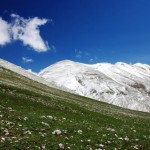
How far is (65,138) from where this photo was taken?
2488 cm

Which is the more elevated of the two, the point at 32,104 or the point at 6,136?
the point at 32,104

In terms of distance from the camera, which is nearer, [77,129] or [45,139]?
[45,139]

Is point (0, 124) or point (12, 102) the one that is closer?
point (0, 124)

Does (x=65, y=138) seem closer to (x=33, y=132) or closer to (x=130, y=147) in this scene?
(x=33, y=132)

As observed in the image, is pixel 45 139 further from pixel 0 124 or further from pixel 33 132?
pixel 0 124

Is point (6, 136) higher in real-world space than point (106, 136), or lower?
lower

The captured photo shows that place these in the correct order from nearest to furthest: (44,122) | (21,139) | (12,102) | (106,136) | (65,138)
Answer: (21,139) < (65,138) < (106,136) < (44,122) < (12,102)

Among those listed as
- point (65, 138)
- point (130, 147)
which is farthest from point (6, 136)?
point (130, 147)

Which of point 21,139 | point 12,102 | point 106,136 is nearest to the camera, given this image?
point 21,139

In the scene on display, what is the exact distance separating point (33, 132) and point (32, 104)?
18.9 m

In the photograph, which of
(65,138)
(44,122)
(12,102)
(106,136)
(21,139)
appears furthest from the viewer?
(12,102)

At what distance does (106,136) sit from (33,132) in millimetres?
6431

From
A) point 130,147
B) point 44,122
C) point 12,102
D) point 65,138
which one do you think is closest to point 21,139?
point 65,138

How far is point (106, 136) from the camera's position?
90.5 feet
